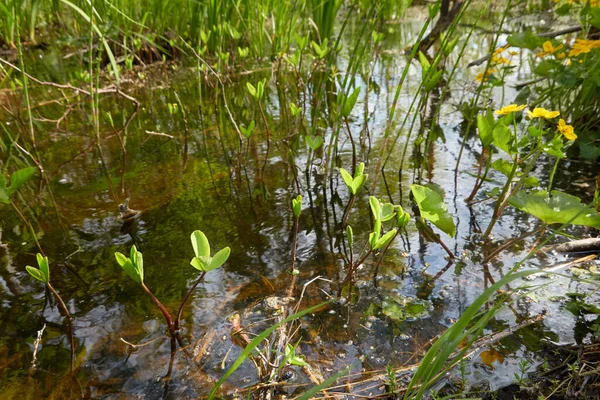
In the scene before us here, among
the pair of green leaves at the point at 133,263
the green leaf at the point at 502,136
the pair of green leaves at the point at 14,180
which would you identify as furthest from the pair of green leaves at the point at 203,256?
the green leaf at the point at 502,136

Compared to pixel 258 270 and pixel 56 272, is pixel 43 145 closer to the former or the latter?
pixel 56 272

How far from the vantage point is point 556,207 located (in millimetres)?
1170

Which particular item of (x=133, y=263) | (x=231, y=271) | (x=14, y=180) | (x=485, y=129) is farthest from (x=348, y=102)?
(x=14, y=180)

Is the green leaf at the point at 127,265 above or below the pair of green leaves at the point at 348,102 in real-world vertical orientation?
below

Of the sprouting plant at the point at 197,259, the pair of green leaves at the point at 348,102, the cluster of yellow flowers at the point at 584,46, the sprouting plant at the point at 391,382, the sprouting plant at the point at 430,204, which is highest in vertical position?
the cluster of yellow flowers at the point at 584,46

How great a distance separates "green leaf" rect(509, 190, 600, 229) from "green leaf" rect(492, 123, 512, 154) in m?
0.24

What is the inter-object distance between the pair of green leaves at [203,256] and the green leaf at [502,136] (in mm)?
981

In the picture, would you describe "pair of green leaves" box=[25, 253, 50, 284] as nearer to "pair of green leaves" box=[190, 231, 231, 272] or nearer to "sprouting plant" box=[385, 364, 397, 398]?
"pair of green leaves" box=[190, 231, 231, 272]

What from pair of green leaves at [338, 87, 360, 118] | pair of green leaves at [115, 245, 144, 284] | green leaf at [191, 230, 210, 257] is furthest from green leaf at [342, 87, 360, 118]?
pair of green leaves at [115, 245, 144, 284]

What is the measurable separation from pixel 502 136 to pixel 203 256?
1.04 meters

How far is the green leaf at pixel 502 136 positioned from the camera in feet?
4.58

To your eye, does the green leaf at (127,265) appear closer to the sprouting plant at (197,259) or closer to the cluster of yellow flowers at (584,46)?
the sprouting plant at (197,259)

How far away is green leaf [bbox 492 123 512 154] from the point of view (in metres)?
1.40

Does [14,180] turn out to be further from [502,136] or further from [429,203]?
[502,136]
